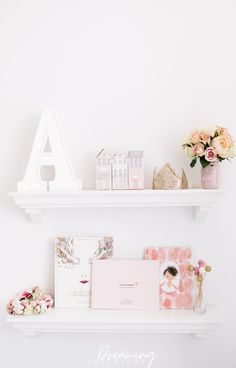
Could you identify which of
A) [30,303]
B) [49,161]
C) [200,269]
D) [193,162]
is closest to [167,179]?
[193,162]

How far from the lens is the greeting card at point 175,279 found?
200 centimetres

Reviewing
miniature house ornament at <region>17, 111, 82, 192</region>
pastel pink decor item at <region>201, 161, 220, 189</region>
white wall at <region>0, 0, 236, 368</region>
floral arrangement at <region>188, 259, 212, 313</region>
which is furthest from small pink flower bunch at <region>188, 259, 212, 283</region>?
miniature house ornament at <region>17, 111, 82, 192</region>

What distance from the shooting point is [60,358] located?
2.08 meters

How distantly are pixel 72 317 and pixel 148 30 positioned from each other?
1.20m

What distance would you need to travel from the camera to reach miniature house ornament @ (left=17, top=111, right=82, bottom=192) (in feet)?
6.39

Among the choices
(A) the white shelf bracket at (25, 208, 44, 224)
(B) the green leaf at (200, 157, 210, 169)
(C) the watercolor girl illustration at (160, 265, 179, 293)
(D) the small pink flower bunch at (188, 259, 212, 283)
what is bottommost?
(C) the watercolor girl illustration at (160, 265, 179, 293)

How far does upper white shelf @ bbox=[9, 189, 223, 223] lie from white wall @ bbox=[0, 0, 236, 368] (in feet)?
0.52

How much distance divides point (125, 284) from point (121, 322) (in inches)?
6.7

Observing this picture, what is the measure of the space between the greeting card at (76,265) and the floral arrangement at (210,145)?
0.50 m

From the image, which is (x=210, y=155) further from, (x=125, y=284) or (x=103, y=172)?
Result: (x=125, y=284)

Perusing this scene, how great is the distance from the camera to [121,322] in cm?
188

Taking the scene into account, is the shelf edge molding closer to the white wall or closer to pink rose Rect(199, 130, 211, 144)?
the white wall

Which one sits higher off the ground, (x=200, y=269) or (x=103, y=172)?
(x=103, y=172)

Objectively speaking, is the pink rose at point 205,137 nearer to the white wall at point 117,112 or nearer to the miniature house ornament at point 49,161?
the white wall at point 117,112
